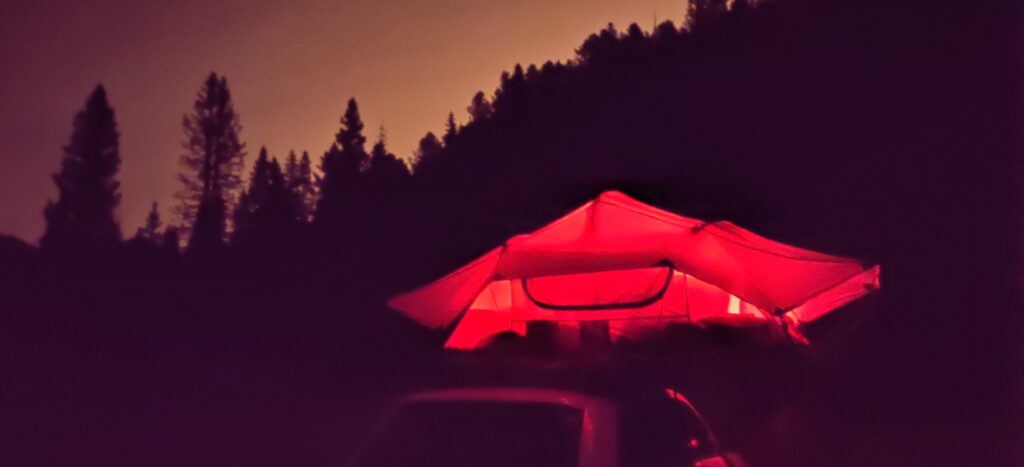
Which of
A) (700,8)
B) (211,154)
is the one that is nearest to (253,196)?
(211,154)

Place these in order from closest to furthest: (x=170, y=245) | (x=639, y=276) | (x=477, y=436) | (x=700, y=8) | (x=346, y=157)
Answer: (x=477, y=436)
(x=639, y=276)
(x=170, y=245)
(x=346, y=157)
(x=700, y=8)

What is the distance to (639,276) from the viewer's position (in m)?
10.2

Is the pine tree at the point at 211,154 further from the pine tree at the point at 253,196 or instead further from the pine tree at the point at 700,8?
the pine tree at the point at 700,8

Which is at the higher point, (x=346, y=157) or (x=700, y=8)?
(x=700, y=8)

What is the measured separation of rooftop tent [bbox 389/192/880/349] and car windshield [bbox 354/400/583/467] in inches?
171

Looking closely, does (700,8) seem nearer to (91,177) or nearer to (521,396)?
(91,177)

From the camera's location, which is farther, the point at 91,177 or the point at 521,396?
the point at 91,177

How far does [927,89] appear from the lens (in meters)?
40.1

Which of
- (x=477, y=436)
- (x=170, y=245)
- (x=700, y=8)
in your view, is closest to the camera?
(x=477, y=436)

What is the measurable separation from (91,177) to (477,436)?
60.6 meters

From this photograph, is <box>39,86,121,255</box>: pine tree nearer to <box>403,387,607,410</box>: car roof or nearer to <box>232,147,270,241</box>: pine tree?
<box>232,147,270,241</box>: pine tree

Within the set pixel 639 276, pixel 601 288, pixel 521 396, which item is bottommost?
pixel 521 396

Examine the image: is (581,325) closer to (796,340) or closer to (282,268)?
(796,340)

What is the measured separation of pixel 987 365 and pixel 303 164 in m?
68.0
